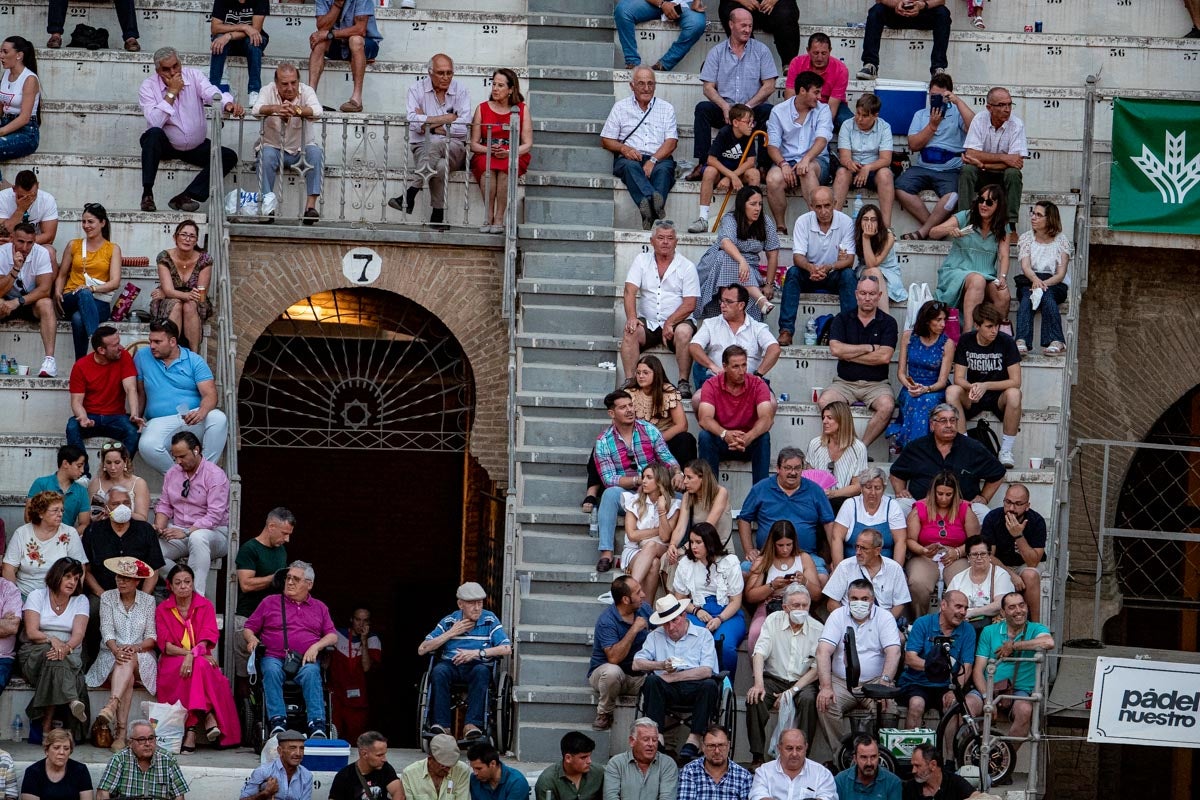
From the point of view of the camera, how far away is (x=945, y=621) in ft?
48.3

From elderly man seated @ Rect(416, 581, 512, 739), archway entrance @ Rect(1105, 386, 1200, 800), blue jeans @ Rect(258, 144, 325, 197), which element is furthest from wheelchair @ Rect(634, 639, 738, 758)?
blue jeans @ Rect(258, 144, 325, 197)

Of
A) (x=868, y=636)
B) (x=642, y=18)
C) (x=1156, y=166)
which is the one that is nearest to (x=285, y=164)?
(x=642, y=18)

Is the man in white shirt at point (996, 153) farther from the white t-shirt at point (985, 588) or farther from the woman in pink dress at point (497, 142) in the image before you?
the white t-shirt at point (985, 588)

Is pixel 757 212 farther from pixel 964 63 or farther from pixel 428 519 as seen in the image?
pixel 428 519

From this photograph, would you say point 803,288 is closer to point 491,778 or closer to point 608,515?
point 608,515

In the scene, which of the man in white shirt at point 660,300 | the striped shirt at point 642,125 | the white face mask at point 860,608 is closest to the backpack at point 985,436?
the man in white shirt at point 660,300

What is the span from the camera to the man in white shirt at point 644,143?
59.1 feet

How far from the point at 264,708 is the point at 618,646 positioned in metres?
2.33

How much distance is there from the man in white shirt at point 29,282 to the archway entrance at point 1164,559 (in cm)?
871

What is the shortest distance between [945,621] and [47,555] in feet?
19.6

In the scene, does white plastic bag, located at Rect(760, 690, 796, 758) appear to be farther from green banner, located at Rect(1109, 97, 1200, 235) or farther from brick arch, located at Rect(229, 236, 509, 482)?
green banner, located at Rect(1109, 97, 1200, 235)

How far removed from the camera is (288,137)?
1777 centimetres

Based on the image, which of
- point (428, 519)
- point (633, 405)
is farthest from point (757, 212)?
point (428, 519)

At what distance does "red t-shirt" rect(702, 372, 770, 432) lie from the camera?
1603cm
